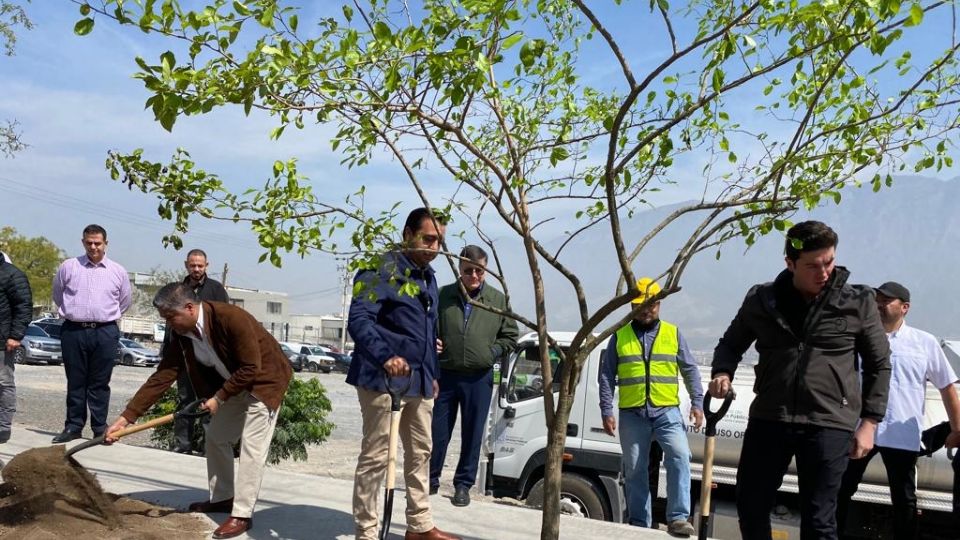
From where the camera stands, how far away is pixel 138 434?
16266 mm

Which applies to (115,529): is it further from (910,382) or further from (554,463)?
(910,382)

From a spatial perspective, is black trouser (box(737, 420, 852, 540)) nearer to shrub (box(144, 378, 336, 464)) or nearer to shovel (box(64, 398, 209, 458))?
shovel (box(64, 398, 209, 458))

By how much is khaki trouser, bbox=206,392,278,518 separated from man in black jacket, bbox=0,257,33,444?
127 inches

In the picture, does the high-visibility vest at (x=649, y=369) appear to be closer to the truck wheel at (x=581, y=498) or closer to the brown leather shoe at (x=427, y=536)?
the truck wheel at (x=581, y=498)

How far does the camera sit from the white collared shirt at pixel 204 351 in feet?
17.2

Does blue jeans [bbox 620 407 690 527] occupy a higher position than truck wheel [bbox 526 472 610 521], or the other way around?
blue jeans [bbox 620 407 690 527]

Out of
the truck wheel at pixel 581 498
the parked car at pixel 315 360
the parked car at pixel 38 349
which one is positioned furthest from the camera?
the parked car at pixel 315 360

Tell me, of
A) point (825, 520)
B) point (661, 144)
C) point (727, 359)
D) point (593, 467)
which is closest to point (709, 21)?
point (661, 144)

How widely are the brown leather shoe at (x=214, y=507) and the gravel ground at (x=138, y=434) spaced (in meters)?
3.28

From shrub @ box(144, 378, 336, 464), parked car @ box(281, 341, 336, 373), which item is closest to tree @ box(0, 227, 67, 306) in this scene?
parked car @ box(281, 341, 336, 373)

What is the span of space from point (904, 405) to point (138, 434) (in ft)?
45.1

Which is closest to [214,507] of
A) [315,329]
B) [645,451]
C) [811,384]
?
[645,451]

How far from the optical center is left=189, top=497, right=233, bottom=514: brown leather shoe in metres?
5.77

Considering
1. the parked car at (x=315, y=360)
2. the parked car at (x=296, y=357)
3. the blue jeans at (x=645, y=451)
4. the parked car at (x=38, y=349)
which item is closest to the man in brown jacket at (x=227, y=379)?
the blue jeans at (x=645, y=451)
